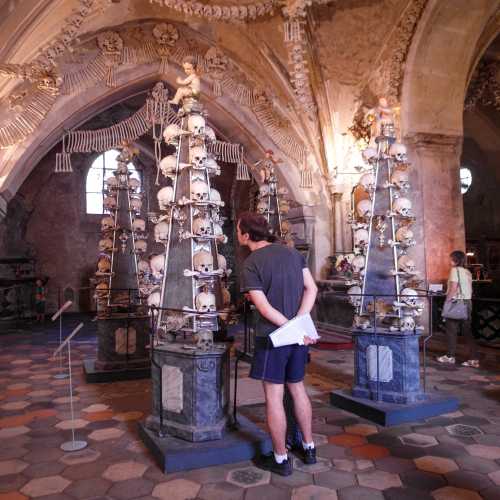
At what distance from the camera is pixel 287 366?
107 inches

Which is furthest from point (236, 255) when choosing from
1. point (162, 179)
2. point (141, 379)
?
point (141, 379)

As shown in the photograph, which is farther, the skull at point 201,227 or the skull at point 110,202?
the skull at point 110,202

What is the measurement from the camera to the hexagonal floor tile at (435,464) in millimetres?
2715

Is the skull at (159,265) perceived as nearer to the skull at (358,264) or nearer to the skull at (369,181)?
the skull at (358,264)

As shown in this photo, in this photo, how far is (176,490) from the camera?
2.50 meters

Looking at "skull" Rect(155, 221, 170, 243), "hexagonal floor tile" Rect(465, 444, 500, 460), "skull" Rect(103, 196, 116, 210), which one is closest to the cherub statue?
"skull" Rect(155, 221, 170, 243)

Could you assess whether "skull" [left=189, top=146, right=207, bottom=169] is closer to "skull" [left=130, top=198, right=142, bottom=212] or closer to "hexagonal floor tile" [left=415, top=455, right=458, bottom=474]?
"hexagonal floor tile" [left=415, top=455, right=458, bottom=474]

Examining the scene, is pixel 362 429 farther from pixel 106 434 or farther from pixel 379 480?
pixel 106 434

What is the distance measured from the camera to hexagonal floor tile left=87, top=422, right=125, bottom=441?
3.35m

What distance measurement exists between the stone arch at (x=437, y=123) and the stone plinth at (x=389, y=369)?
3922mm

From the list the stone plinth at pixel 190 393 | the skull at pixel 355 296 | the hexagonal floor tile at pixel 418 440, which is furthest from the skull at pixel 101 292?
the hexagonal floor tile at pixel 418 440

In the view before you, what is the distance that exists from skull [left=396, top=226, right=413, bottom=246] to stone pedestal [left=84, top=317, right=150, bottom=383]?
9.77 ft

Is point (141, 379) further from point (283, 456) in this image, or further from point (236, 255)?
point (236, 255)

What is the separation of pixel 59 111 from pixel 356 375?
22.8ft
